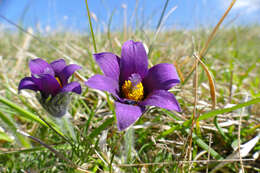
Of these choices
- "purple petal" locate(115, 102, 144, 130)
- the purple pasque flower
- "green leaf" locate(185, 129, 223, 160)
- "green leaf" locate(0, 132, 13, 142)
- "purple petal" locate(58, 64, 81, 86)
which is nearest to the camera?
"purple petal" locate(115, 102, 144, 130)

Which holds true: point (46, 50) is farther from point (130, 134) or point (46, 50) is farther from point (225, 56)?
point (225, 56)

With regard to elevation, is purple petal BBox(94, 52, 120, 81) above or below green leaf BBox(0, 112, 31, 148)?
above

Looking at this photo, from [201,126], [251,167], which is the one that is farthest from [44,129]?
[251,167]

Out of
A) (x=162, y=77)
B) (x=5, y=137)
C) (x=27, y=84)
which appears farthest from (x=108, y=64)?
(x=5, y=137)

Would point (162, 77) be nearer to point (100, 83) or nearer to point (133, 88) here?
point (133, 88)

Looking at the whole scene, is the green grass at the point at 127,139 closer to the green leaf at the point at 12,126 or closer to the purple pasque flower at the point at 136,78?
the green leaf at the point at 12,126

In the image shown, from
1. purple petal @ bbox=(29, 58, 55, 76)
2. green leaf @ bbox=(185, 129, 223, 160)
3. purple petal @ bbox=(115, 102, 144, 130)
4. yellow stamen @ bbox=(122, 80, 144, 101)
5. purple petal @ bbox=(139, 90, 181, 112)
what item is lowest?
green leaf @ bbox=(185, 129, 223, 160)

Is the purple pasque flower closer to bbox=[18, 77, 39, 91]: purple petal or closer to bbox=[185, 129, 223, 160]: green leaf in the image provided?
bbox=[18, 77, 39, 91]: purple petal

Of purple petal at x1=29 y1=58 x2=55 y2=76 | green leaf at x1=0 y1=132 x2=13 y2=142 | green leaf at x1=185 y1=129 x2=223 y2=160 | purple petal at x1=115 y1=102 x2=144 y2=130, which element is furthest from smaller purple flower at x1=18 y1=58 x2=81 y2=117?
green leaf at x1=185 y1=129 x2=223 y2=160
